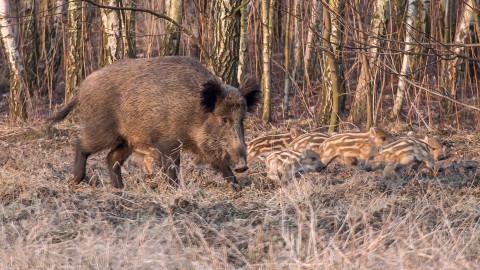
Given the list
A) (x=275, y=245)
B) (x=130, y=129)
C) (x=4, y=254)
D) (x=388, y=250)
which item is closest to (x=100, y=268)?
(x=4, y=254)

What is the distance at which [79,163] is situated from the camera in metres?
8.06

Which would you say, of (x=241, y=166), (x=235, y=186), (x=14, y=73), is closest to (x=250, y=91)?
(x=241, y=166)

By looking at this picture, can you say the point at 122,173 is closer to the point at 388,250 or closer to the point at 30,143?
the point at 30,143

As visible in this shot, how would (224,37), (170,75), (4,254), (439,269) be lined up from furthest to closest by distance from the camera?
1. (224,37)
2. (170,75)
3. (4,254)
4. (439,269)

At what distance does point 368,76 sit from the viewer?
980cm

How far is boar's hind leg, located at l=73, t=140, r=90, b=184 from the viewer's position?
7948 mm

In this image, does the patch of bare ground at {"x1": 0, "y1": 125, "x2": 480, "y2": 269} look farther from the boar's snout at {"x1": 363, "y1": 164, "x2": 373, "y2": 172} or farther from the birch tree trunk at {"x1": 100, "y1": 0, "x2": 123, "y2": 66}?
the birch tree trunk at {"x1": 100, "y1": 0, "x2": 123, "y2": 66}

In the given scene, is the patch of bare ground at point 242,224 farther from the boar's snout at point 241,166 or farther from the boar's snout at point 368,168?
the boar's snout at point 368,168

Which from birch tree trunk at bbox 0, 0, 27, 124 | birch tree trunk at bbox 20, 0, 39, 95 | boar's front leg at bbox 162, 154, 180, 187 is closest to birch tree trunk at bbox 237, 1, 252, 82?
birch tree trunk at bbox 0, 0, 27, 124

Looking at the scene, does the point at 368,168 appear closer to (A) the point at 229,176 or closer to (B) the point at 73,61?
(A) the point at 229,176

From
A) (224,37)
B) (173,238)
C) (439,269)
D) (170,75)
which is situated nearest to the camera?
(439,269)

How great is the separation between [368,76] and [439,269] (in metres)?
5.74

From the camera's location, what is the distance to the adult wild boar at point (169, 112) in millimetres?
7691

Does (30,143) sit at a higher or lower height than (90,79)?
lower
